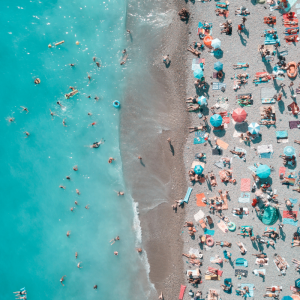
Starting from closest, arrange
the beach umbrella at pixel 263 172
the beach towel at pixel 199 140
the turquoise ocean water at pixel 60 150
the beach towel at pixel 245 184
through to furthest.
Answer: the beach umbrella at pixel 263 172, the beach towel at pixel 245 184, the beach towel at pixel 199 140, the turquoise ocean water at pixel 60 150

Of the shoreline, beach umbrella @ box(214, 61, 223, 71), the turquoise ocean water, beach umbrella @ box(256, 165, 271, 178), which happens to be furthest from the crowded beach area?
the turquoise ocean water

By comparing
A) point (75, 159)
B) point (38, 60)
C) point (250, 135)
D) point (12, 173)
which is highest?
point (38, 60)

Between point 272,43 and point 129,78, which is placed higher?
point 272,43

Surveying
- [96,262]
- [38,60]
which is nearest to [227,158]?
[96,262]

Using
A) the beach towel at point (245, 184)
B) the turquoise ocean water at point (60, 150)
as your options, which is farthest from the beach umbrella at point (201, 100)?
the beach towel at point (245, 184)

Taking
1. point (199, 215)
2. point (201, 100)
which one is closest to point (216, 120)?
point (201, 100)

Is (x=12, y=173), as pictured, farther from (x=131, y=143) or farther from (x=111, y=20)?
(x=111, y=20)

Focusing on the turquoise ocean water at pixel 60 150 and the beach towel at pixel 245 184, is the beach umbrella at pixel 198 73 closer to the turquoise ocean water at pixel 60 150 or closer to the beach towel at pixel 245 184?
the turquoise ocean water at pixel 60 150
